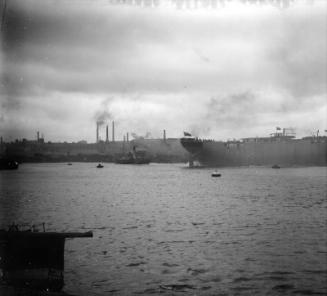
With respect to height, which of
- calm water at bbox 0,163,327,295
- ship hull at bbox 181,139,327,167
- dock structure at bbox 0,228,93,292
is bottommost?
calm water at bbox 0,163,327,295

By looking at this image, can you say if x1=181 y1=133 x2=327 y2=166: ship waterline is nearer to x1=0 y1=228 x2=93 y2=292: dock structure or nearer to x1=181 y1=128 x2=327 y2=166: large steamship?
x1=181 y1=128 x2=327 y2=166: large steamship

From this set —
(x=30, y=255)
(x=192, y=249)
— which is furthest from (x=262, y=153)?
(x=30, y=255)

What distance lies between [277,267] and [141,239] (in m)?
6.97

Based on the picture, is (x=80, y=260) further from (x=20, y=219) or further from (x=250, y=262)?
(x=20, y=219)

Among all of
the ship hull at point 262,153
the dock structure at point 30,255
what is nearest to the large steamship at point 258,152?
the ship hull at point 262,153

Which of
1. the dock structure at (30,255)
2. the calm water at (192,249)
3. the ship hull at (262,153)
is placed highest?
the ship hull at (262,153)

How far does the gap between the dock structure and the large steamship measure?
4391 inches

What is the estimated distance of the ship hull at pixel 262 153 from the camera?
405 feet

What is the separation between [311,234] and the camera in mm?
21188

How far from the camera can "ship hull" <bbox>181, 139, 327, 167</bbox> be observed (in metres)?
123

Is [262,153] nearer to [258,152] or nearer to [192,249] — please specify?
[258,152]

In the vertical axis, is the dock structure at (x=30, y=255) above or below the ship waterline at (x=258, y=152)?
below

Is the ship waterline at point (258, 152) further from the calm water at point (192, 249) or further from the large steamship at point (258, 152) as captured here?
the calm water at point (192, 249)

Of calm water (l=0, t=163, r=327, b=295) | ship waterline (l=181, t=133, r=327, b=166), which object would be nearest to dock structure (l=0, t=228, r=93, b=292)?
calm water (l=0, t=163, r=327, b=295)
